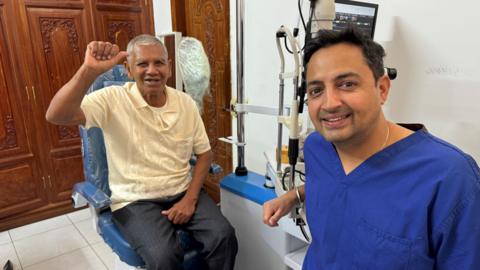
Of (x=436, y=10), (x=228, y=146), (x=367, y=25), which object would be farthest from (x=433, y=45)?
(x=228, y=146)

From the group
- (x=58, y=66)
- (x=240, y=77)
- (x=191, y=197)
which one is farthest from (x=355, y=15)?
(x=58, y=66)

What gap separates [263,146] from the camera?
230cm

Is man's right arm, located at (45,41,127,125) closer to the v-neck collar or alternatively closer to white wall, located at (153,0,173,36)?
the v-neck collar

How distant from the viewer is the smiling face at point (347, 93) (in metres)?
0.78

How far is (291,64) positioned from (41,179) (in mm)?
2159

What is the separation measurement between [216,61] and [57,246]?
70.3 inches

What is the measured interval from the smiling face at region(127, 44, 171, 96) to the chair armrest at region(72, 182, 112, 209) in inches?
19.6

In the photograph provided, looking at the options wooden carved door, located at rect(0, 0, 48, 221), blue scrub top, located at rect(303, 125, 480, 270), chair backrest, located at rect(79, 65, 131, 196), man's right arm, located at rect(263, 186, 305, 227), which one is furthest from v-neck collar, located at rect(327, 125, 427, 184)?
wooden carved door, located at rect(0, 0, 48, 221)

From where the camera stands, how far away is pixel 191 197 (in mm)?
1571

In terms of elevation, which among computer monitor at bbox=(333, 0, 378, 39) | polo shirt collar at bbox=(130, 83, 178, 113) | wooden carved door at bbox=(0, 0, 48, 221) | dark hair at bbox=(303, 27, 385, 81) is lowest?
wooden carved door at bbox=(0, 0, 48, 221)

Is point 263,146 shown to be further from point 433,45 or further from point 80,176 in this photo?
point 80,176

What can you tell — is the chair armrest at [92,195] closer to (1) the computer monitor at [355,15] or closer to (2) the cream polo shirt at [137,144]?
(2) the cream polo shirt at [137,144]

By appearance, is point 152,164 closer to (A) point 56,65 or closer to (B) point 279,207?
(B) point 279,207

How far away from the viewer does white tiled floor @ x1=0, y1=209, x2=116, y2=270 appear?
7.12ft
